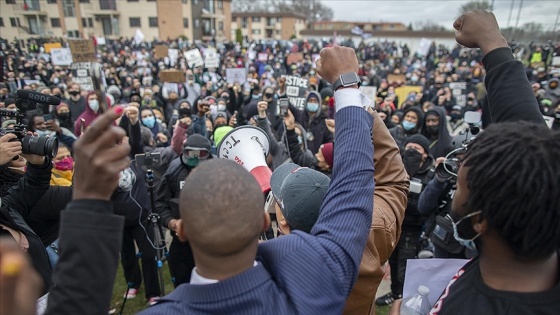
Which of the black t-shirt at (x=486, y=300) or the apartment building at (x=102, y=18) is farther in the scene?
the apartment building at (x=102, y=18)

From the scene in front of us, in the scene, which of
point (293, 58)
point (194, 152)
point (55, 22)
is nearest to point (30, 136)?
point (194, 152)

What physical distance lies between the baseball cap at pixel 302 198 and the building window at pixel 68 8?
43.9 meters

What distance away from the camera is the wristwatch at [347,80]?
4.33ft

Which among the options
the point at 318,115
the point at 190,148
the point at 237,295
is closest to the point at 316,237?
the point at 237,295

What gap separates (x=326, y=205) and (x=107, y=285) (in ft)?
2.34

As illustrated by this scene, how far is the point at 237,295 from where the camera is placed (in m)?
0.93

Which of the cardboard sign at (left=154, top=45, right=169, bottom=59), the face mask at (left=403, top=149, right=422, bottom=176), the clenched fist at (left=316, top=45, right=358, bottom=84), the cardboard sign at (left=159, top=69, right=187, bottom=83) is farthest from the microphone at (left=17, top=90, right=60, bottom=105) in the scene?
the cardboard sign at (left=154, top=45, right=169, bottom=59)

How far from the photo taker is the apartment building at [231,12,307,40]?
59.4m

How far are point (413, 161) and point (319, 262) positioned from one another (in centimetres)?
309

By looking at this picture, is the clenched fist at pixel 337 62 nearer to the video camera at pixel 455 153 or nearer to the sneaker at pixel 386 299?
the video camera at pixel 455 153

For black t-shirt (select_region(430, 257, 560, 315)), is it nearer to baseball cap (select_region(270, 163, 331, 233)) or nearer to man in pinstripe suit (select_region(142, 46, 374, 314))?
man in pinstripe suit (select_region(142, 46, 374, 314))

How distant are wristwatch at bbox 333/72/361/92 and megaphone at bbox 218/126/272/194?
121cm

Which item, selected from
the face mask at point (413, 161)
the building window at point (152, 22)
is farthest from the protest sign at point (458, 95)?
the building window at point (152, 22)

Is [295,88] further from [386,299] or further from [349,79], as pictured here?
[349,79]
